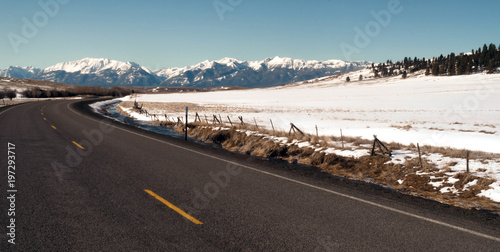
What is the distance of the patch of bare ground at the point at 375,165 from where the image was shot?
765 cm

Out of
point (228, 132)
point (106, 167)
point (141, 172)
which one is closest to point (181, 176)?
point (141, 172)

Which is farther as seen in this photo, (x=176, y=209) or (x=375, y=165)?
(x=375, y=165)

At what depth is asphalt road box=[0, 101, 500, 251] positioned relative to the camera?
15.0ft

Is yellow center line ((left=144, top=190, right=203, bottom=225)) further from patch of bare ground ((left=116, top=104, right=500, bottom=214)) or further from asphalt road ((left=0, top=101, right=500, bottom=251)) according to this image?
patch of bare ground ((left=116, top=104, right=500, bottom=214))

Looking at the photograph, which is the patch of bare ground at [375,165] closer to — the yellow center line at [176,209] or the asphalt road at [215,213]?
the asphalt road at [215,213]

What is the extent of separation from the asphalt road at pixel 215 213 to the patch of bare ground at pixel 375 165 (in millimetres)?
1115

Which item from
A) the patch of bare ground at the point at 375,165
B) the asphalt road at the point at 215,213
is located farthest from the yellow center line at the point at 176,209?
the patch of bare ground at the point at 375,165

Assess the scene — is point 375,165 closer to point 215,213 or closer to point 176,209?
point 215,213

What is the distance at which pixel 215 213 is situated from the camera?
571cm

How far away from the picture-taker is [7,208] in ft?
18.9

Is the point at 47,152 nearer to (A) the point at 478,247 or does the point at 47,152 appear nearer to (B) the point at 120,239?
(B) the point at 120,239

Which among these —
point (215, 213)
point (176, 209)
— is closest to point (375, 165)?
point (215, 213)

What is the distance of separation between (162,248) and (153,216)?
1.22 m

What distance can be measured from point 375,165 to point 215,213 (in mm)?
6900
